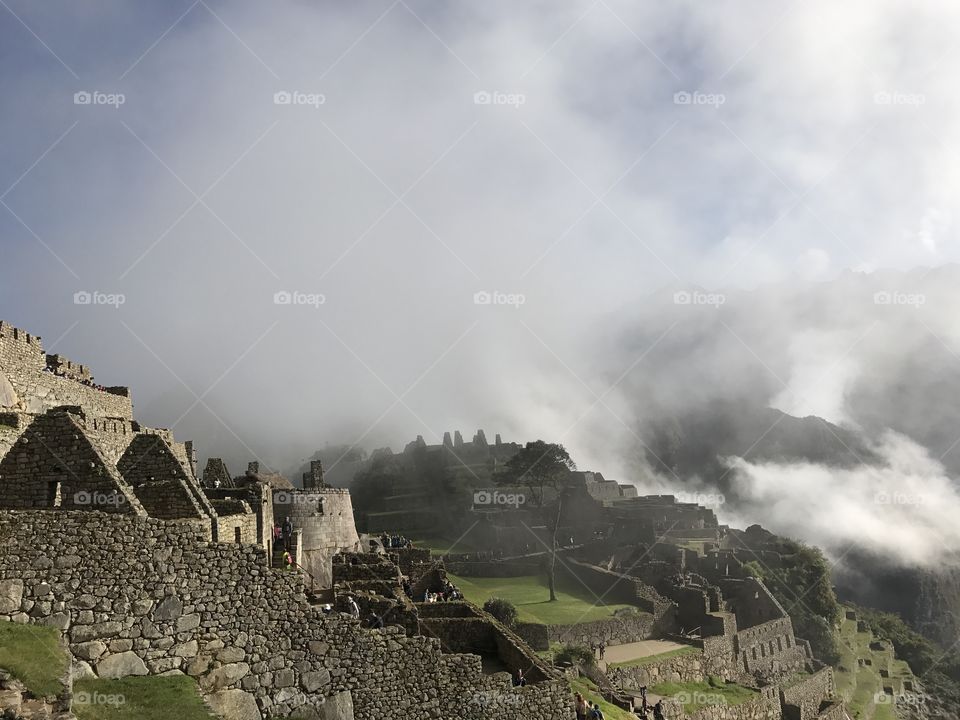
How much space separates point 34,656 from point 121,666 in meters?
1.37

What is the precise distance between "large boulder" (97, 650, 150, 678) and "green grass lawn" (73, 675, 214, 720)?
11 cm

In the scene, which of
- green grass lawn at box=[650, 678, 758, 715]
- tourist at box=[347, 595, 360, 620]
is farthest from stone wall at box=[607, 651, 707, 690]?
tourist at box=[347, 595, 360, 620]

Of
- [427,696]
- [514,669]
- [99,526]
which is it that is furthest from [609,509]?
[99,526]

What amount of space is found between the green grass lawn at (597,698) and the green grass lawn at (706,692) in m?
7.00

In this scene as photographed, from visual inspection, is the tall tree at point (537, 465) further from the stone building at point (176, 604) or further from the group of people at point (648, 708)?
the stone building at point (176, 604)

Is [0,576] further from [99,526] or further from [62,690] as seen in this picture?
[62,690]

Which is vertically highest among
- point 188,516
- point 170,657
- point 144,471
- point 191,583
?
point 144,471

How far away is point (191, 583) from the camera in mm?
10633

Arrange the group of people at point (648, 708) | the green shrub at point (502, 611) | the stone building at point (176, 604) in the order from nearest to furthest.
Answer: the stone building at point (176, 604), the group of people at point (648, 708), the green shrub at point (502, 611)

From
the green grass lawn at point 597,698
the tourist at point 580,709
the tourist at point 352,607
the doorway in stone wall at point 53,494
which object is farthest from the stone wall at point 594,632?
the doorway in stone wall at point 53,494

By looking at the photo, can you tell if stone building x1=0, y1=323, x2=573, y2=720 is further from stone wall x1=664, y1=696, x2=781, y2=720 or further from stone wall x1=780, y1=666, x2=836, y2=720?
stone wall x1=780, y1=666, x2=836, y2=720

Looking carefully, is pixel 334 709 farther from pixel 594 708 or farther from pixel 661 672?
pixel 661 672

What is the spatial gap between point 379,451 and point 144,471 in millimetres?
106181

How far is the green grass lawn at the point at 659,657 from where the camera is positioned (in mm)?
33188
